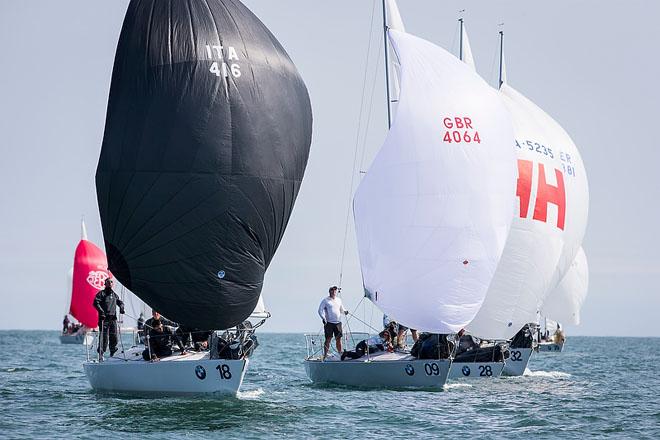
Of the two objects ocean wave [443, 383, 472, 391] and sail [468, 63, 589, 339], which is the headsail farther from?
ocean wave [443, 383, 472, 391]

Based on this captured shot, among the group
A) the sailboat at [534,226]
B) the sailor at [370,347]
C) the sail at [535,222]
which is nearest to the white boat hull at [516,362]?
the sailboat at [534,226]

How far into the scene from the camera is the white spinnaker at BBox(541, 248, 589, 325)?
1951 inches

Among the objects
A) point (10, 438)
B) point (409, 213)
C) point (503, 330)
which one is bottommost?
point (10, 438)

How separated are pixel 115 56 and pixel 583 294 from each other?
35097 mm

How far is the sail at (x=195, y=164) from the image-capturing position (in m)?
22.3

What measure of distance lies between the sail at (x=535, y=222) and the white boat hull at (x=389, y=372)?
13.0 ft

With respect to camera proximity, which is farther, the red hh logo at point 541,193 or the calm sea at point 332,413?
the red hh logo at point 541,193

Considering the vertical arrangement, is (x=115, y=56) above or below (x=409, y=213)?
above

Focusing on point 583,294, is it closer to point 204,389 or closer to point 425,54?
point 425,54

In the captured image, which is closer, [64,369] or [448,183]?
[448,183]

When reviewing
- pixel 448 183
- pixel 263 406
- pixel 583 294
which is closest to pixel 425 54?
pixel 448 183

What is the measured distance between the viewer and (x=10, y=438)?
1862cm

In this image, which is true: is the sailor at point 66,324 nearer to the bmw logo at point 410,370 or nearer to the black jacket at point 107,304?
the black jacket at point 107,304

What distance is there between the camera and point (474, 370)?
98.3 ft
